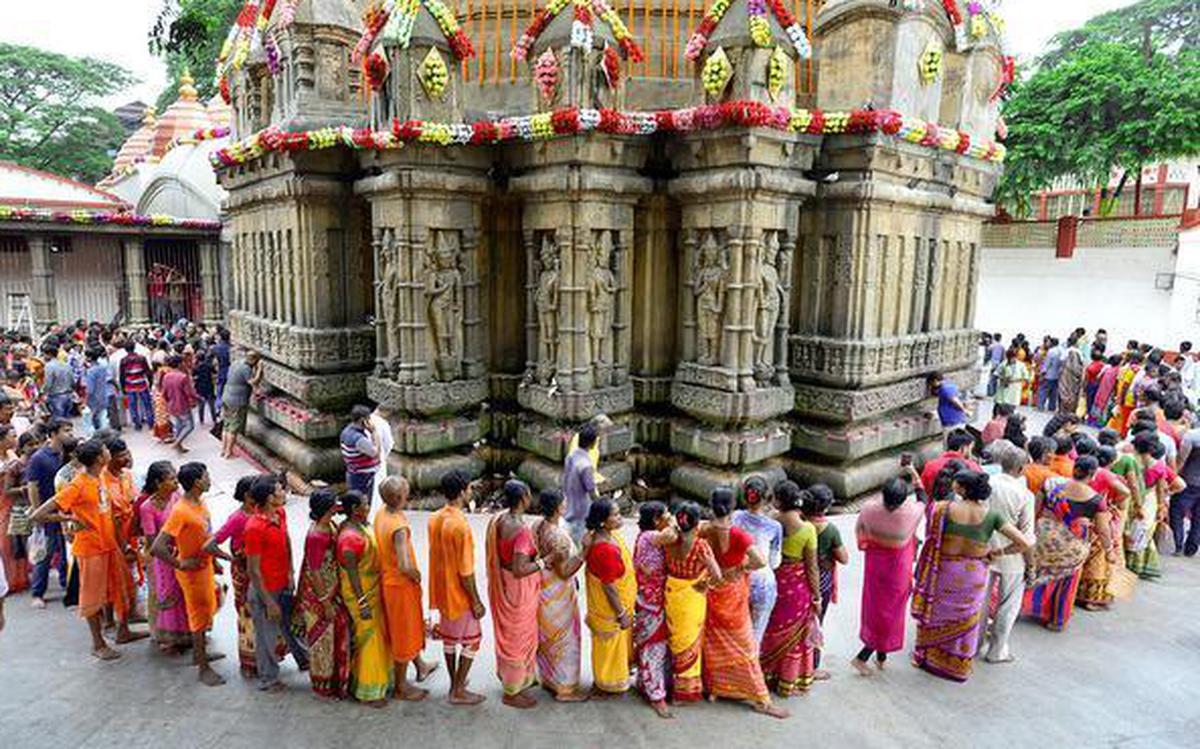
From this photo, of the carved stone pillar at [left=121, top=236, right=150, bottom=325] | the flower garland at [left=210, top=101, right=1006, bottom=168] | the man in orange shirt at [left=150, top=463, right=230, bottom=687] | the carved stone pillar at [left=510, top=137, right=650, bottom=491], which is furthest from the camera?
the carved stone pillar at [left=121, top=236, right=150, bottom=325]

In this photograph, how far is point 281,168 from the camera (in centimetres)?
912

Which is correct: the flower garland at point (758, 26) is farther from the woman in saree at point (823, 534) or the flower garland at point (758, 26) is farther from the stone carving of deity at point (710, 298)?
the woman in saree at point (823, 534)

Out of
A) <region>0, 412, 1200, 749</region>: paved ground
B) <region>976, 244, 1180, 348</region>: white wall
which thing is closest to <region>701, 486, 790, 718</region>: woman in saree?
<region>0, 412, 1200, 749</region>: paved ground

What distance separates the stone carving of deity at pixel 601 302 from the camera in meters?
8.10

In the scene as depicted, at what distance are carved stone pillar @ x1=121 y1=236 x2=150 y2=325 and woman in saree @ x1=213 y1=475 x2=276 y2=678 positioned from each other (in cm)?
1865

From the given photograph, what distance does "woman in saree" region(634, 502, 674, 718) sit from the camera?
4605 millimetres

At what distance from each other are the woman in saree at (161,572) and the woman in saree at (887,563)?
4096 millimetres

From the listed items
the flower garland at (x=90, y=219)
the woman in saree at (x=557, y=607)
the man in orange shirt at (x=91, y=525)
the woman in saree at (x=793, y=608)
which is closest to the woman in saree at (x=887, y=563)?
the woman in saree at (x=793, y=608)

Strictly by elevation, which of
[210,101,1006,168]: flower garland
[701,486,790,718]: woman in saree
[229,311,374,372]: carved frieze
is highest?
[210,101,1006,168]: flower garland

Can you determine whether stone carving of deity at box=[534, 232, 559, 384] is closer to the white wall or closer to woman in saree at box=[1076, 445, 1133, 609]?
woman in saree at box=[1076, 445, 1133, 609]

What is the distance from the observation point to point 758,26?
7520 mm

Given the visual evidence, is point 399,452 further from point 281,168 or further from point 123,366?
point 123,366

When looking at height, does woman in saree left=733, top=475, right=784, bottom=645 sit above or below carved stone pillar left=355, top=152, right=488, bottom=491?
below

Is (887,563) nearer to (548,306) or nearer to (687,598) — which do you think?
(687,598)
